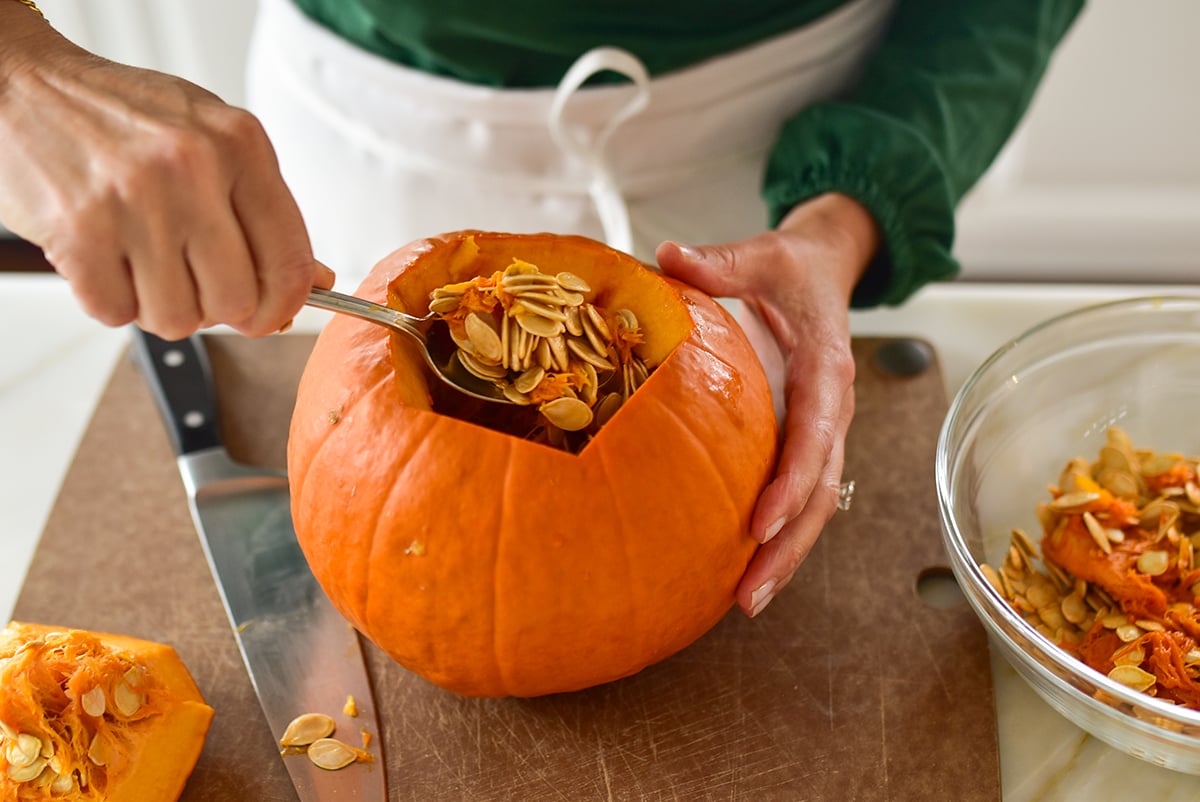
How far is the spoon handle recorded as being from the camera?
71cm

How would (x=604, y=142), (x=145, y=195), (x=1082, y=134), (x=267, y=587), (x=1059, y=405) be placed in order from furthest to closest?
(x=1082, y=134) → (x=604, y=142) → (x=1059, y=405) → (x=267, y=587) → (x=145, y=195)

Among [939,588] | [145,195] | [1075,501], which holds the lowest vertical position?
[939,588]

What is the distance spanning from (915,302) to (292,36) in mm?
796

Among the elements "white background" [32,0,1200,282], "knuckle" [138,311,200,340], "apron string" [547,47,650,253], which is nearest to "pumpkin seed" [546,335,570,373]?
"knuckle" [138,311,200,340]

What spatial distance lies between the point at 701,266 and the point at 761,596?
268 mm

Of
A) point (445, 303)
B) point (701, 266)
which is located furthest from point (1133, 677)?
point (445, 303)

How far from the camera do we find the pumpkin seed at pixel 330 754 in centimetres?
83

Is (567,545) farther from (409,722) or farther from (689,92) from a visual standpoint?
(689,92)

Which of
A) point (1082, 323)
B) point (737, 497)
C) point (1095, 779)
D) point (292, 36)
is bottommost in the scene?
point (1095, 779)

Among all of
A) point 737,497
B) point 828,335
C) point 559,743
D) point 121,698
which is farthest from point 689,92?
point 121,698

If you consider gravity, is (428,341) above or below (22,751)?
above

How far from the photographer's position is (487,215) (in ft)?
4.17

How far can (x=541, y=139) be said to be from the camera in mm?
1201

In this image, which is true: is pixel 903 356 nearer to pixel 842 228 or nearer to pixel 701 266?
pixel 842 228
